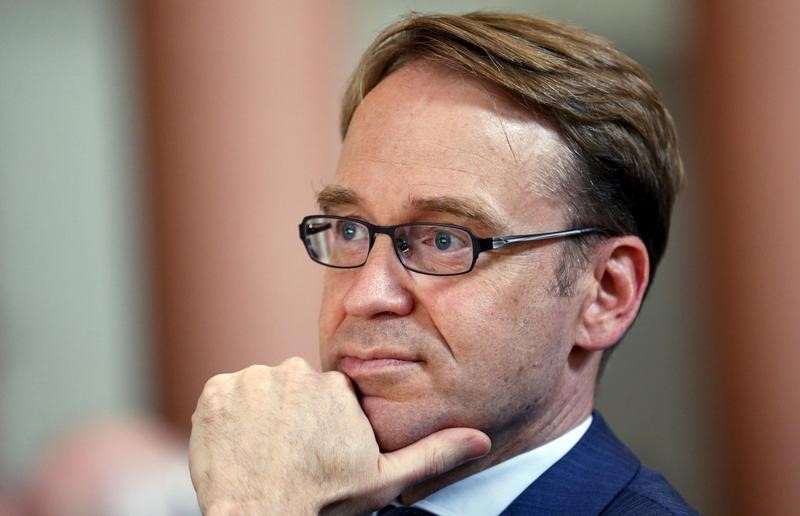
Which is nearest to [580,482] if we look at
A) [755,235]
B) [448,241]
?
[448,241]

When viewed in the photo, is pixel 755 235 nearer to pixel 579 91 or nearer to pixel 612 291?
pixel 612 291

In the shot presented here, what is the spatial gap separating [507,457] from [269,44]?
2796 millimetres

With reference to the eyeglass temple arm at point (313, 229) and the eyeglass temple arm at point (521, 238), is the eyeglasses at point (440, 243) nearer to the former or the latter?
the eyeglass temple arm at point (521, 238)

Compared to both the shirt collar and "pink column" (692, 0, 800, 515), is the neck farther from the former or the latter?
"pink column" (692, 0, 800, 515)

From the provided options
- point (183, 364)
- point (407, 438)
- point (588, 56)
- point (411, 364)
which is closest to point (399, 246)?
point (411, 364)

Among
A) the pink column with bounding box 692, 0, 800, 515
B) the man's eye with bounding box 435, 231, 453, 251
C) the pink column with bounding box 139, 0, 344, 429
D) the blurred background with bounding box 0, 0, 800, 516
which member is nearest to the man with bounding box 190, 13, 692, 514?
the man's eye with bounding box 435, 231, 453, 251

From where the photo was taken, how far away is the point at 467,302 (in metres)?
2.06

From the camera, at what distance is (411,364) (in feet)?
6.74

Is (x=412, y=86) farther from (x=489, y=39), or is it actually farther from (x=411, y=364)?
(x=411, y=364)

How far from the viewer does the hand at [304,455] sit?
194 cm

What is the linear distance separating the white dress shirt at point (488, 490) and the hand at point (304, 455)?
12 cm

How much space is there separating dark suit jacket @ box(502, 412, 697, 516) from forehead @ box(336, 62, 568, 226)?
0.53 meters

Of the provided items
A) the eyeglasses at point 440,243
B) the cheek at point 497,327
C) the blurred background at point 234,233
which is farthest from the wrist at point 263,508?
the blurred background at point 234,233

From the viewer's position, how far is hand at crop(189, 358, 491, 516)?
76.4 inches
